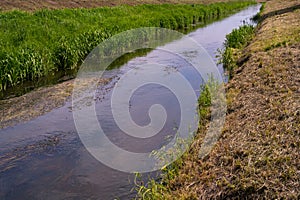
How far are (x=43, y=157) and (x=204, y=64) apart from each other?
9149mm

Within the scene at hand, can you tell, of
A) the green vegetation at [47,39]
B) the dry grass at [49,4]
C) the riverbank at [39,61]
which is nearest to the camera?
the riverbank at [39,61]

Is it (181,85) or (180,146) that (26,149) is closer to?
(180,146)

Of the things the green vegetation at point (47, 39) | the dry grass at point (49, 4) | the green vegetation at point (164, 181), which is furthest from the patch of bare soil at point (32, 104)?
the dry grass at point (49, 4)

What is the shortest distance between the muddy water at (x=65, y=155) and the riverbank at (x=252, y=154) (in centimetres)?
101

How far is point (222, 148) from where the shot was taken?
241 inches

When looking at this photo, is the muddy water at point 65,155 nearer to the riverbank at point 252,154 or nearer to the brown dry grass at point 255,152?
the riverbank at point 252,154

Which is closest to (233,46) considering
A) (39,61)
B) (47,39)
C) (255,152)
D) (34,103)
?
(47,39)

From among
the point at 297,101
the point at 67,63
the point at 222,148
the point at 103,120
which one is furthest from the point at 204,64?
the point at 222,148

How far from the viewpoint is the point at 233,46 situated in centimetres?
1627

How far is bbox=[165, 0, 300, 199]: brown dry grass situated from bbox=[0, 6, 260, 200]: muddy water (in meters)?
1.32

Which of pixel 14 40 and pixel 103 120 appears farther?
pixel 14 40

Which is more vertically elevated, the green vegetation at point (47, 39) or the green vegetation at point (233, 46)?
the green vegetation at point (47, 39)

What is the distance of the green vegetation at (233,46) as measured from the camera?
13227 mm

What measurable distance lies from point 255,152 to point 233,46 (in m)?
11.5
